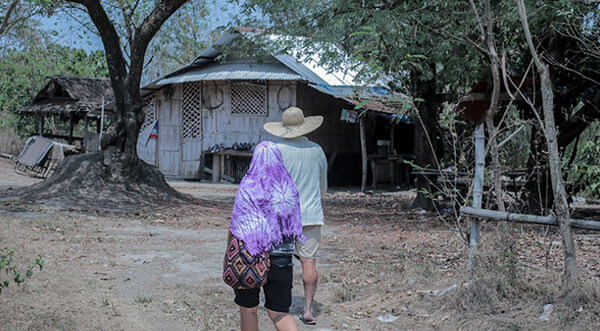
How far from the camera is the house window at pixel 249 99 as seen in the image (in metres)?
19.9

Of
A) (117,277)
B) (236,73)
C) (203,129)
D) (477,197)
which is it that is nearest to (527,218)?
(477,197)

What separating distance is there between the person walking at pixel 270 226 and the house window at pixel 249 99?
1626cm

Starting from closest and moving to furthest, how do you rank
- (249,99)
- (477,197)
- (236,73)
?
(477,197) → (236,73) → (249,99)

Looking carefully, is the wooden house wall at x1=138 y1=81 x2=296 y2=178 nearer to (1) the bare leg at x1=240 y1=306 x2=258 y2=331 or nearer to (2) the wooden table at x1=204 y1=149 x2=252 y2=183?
(2) the wooden table at x1=204 y1=149 x2=252 y2=183

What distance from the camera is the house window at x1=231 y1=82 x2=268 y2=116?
19922 millimetres

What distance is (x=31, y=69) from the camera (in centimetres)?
3116

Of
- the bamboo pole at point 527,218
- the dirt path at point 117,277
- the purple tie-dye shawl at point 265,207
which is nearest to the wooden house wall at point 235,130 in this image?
the dirt path at point 117,277

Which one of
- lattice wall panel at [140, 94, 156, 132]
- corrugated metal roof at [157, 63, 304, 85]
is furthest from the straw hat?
lattice wall panel at [140, 94, 156, 132]

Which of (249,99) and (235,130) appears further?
(235,130)

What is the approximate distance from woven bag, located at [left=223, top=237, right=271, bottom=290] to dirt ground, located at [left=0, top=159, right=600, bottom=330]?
1.37 m

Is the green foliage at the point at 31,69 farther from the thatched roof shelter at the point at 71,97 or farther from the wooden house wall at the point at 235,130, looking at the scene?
the wooden house wall at the point at 235,130

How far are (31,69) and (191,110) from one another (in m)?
14.2

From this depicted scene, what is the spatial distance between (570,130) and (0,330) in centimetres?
942

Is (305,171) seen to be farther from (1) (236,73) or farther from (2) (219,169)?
(2) (219,169)
